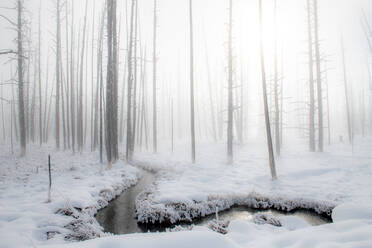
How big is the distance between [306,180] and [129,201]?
7814 mm

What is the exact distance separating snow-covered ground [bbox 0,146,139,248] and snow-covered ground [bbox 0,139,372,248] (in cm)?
2

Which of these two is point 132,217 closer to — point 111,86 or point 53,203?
point 53,203

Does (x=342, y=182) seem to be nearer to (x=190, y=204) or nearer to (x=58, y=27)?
(x=190, y=204)

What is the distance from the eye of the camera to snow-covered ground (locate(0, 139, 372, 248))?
2727 mm

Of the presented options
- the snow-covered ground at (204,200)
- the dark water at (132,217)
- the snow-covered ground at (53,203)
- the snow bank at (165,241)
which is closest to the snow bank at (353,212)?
the snow-covered ground at (204,200)

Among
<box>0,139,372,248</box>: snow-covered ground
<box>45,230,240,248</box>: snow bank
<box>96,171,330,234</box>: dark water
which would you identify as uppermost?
<box>45,230,240,248</box>: snow bank

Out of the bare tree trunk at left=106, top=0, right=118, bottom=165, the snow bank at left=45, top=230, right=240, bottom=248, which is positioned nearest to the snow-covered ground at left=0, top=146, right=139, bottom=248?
the snow bank at left=45, top=230, right=240, bottom=248

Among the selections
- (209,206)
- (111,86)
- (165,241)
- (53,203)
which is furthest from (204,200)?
(111,86)

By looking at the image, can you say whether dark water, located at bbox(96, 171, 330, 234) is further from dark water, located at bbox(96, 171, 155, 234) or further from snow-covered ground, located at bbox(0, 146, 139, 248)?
snow-covered ground, located at bbox(0, 146, 139, 248)

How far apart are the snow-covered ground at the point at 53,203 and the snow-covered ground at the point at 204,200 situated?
0.07 feet

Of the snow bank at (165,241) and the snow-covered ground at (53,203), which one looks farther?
the snow-covered ground at (53,203)

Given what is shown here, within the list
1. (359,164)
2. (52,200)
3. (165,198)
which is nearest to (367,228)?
(165,198)

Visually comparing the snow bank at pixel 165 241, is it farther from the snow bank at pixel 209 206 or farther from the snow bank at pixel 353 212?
the snow bank at pixel 353 212

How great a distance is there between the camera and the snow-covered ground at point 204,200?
8.95ft
